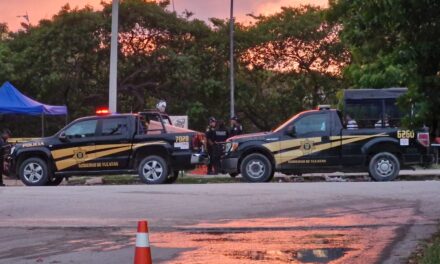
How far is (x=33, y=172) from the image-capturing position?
59.9 ft

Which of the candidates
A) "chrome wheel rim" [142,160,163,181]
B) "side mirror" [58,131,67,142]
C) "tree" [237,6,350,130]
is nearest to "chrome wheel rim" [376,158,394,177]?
"chrome wheel rim" [142,160,163,181]

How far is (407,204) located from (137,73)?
2266 cm

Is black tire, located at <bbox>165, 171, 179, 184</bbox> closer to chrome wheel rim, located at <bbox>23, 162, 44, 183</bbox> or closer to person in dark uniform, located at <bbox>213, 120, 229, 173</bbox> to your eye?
person in dark uniform, located at <bbox>213, 120, 229, 173</bbox>

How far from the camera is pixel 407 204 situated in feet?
39.9

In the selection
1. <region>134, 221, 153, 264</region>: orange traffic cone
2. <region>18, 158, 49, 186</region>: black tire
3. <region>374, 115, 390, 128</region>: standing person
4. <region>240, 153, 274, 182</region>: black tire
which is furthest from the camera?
<region>18, 158, 49, 186</region>: black tire

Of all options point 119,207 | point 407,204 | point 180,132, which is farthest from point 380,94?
point 119,207

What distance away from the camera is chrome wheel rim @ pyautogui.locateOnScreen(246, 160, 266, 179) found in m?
18.1

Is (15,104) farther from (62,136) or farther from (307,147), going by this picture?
(307,147)

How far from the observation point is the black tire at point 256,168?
18.1 meters

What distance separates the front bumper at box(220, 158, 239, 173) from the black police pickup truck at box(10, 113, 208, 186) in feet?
1.71

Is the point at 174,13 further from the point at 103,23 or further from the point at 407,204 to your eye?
the point at 407,204

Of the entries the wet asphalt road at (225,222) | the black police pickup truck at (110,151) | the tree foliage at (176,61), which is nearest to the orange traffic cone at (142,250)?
the wet asphalt road at (225,222)

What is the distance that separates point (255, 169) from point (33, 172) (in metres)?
5.79

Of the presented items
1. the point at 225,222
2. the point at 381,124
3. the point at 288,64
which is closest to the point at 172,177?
the point at 381,124
